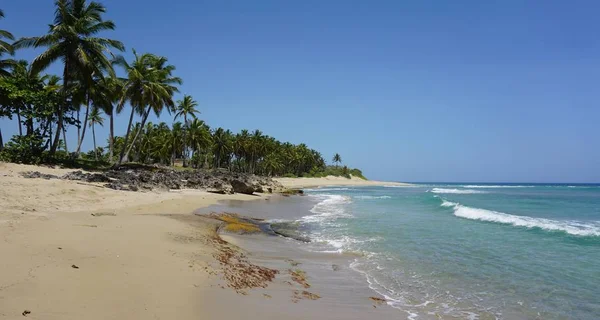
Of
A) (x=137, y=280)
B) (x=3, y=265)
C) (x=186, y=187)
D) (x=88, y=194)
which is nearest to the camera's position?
(x=3, y=265)

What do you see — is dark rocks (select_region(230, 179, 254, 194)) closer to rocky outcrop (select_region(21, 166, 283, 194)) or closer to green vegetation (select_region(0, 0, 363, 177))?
rocky outcrop (select_region(21, 166, 283, 194))

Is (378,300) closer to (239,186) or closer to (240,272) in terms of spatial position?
(240,272)

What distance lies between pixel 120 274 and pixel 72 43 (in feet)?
101

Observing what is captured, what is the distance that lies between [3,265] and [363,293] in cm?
585

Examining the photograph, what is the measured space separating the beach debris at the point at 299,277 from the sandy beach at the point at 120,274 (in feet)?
0.64

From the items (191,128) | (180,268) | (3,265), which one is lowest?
(180,268)

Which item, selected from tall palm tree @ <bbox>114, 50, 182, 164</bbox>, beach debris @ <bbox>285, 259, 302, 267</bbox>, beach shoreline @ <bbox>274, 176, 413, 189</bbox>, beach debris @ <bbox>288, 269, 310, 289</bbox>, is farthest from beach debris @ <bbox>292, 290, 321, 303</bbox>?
beach shoreline @ <bbox>274, 176, 413, 189</bbox>

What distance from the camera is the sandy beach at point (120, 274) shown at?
412 centimetres

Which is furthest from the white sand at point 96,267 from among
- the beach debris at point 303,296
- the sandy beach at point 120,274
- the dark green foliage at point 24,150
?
the dark green foliage at point 24,150

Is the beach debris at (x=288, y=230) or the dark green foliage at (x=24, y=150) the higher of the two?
the dark green foliage at (x=24, y=150)

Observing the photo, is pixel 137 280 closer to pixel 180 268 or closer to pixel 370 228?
pixel 180 268

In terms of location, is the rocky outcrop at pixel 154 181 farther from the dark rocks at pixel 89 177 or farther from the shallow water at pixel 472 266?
the shallow water at pixel 472 266

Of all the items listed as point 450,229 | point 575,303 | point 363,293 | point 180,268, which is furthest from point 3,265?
point 450,229

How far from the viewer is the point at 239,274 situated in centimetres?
699
